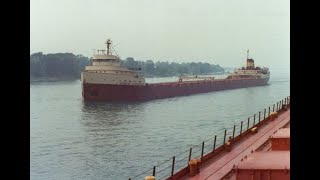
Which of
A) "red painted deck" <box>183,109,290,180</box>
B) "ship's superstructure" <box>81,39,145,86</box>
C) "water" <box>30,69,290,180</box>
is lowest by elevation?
"water" <box>30,69,290,180</box>

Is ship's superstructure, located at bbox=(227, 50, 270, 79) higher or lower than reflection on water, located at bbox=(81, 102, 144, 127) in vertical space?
higher

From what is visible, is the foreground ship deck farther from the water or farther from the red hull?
the red hull

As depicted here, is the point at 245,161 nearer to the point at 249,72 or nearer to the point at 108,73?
the point at 108,73

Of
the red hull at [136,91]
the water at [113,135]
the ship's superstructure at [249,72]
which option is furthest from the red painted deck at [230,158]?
the ship's superstructure at [249,72]

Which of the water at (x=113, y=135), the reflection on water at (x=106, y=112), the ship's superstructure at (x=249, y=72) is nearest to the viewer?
the water at (x=113, y=135)

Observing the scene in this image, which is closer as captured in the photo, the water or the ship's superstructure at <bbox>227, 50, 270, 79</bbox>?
the water

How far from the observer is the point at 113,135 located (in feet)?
116

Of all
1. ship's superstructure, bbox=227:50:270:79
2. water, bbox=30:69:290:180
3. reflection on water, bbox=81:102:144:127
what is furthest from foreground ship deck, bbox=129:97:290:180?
ship's superstructure, bbox=227:50:270:79

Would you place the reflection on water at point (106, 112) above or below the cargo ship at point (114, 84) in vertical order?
below

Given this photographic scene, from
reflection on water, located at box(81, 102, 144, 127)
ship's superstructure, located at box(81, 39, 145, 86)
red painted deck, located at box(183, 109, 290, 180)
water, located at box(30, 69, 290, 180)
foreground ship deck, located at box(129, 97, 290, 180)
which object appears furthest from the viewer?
ship's superstructure, located at box(81, 39, 145, 86)

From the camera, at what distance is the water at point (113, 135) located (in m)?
24.5

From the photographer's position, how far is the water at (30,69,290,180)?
24484mm

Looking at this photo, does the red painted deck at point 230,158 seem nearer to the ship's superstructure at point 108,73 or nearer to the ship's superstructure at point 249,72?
the ship's superstructure at point 108,73
